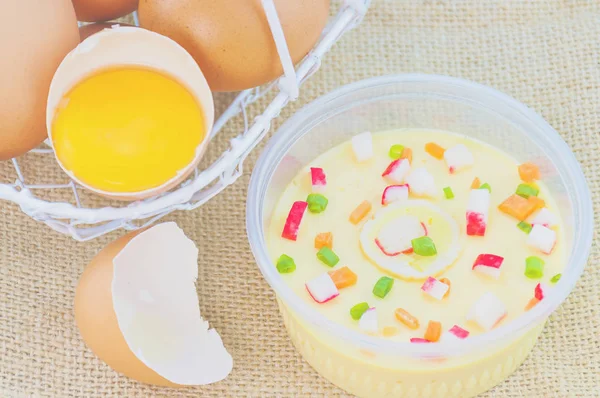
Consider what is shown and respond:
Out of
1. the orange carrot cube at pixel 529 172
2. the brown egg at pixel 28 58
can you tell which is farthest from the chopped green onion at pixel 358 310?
the brown egg at pixel 28 58

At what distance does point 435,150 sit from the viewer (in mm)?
1914

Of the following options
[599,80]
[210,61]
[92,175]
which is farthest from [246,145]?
[599,80]

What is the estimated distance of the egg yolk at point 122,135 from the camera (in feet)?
5.08

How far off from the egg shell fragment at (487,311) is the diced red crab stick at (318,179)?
15.4 inches

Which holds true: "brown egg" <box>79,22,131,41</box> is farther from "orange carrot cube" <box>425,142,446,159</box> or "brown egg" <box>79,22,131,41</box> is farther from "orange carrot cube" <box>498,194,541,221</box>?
"orange carrot cube" <box>498,194,541,221</box>

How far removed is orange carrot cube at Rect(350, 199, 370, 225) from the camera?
1.81 m

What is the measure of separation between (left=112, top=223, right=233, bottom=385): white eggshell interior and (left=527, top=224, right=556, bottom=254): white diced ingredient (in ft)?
1.96

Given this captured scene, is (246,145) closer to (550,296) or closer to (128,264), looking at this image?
(128,264)

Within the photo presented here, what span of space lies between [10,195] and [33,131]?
0.36ft

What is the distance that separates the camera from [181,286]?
178cm

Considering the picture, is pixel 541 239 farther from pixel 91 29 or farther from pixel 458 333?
pixel 91 29

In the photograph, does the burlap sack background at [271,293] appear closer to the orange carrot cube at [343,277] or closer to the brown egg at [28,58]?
the orange carrot cube at [343,277]

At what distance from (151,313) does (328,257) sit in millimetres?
332

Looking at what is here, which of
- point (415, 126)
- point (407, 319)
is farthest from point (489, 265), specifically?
point (415, 126)
